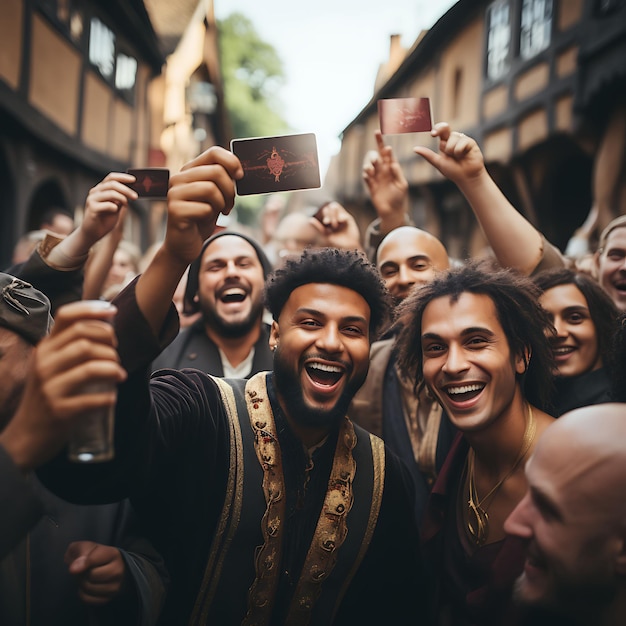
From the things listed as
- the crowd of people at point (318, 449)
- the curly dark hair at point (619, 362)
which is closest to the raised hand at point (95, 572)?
the crowd of people at point (318, 449)

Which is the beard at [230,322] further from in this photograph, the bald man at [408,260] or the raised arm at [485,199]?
the raised arm at [485,199]

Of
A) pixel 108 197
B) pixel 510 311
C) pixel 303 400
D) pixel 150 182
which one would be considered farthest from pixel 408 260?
pixel 108 197

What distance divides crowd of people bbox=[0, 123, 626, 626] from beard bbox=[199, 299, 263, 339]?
2.92 ft

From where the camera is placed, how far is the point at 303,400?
228 cm

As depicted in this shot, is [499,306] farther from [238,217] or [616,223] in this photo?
[238,217]

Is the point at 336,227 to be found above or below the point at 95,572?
above

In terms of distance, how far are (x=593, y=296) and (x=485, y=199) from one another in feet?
2.23

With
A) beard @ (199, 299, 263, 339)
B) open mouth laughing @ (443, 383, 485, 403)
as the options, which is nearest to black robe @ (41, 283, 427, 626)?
open mouth laughing @ (443, 383, 485, 403)

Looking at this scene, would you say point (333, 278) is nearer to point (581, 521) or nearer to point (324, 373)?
point (324, 373)

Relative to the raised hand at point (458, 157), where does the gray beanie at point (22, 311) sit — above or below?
below

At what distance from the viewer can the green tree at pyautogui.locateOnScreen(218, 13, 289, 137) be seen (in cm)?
3097

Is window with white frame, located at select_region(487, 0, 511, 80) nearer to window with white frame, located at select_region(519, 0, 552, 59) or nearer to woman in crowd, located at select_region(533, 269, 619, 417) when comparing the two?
window with white frame, located at select_region(519, 0, 552, 59)

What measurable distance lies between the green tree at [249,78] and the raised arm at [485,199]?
1135 inches

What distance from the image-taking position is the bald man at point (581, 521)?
150cm
